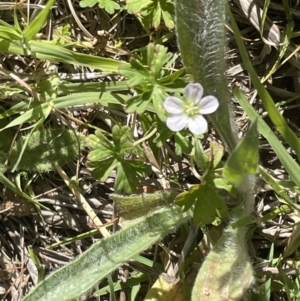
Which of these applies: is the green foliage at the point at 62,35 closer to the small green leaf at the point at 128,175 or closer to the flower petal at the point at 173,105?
the small green leaf at the point at 128,175

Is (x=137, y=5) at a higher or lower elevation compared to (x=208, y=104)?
higher

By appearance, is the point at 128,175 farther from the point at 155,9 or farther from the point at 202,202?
the point at 155,9

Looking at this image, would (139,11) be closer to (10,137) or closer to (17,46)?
(17,46)

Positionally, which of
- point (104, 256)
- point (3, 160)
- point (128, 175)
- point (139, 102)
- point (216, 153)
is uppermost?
point (139, 102)

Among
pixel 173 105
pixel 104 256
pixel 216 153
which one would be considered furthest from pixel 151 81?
pixel 104 256

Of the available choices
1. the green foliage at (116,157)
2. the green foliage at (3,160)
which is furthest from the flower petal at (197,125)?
the green foliage at (3,160)
